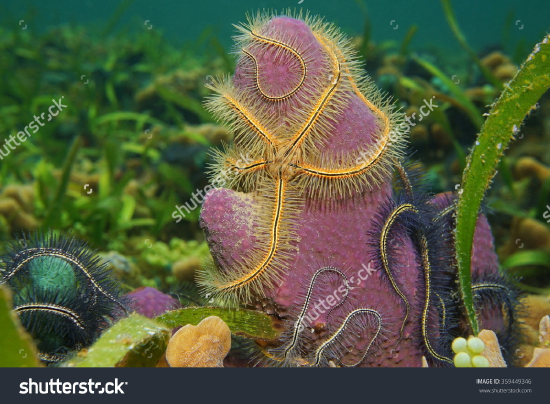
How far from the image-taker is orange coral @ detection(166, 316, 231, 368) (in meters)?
1.84

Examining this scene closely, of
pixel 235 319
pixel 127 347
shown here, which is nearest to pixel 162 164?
pixel 235 319

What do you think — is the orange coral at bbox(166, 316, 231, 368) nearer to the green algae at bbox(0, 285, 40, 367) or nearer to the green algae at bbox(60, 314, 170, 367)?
the green algae at bbox(60, 314, 170, 367)

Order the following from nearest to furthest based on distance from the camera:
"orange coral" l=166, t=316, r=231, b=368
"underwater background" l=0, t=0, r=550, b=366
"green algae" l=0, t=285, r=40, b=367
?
1. "green algae" l=0, t=285, r=40, b=367
2. "orange coral" l=166, t=316, r=231, b=368
3. "underwater background" l=0, t=0, r=550, b=366

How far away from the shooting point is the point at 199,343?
1.86m

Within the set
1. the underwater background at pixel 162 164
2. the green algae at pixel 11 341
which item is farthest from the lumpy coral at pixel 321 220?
Answer: the green algae at pixel 11 341

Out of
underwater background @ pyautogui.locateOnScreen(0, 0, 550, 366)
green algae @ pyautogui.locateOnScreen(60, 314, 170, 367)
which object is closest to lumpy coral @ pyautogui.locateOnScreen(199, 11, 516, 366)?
underwater background @ pyautogui.locateOnScreen(0, 0, 550, 366)

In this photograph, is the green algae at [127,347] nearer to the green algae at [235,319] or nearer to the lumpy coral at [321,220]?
the green algae at [235,319]

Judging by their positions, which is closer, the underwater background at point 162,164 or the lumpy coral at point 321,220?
the lumpy coral at point 321,220

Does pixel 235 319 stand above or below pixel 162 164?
below

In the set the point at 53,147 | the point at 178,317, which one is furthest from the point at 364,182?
the point at 53,147

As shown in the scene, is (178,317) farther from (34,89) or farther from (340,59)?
(34,89)

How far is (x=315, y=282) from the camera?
6.07 ft

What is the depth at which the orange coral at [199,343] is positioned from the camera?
1.84 meters

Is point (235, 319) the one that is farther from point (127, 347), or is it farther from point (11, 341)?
point (11, 341)
